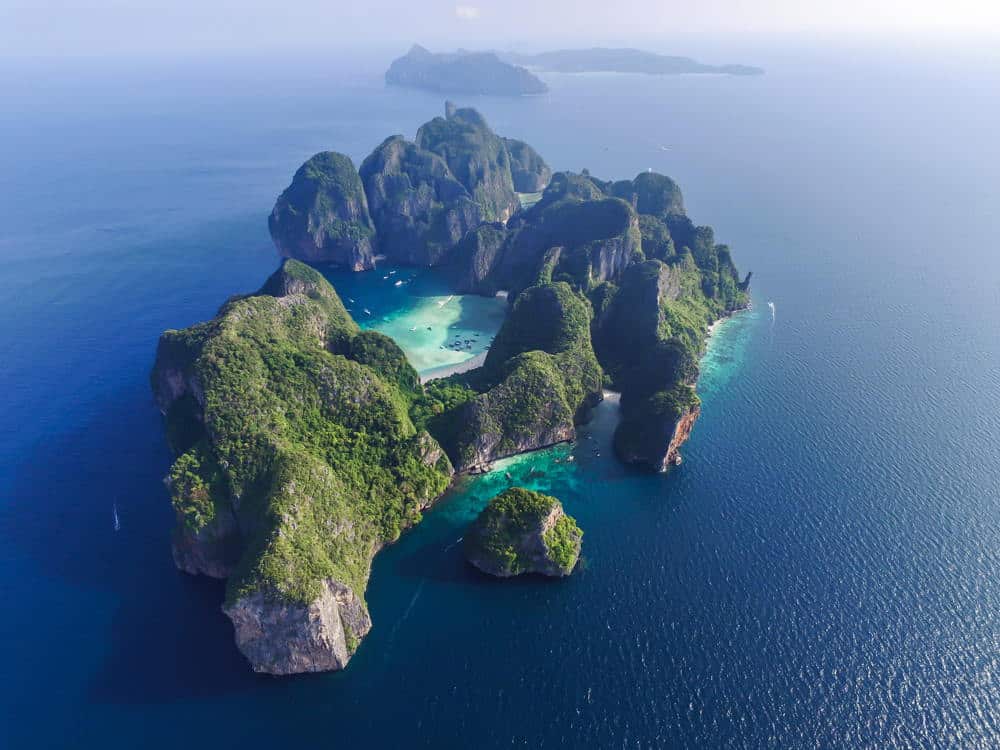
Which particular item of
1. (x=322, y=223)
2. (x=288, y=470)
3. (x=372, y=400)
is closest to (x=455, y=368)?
(x=372, y=400)

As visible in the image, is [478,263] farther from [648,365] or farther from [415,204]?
[648,365]

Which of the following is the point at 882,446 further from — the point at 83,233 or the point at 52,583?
the point at 83,233

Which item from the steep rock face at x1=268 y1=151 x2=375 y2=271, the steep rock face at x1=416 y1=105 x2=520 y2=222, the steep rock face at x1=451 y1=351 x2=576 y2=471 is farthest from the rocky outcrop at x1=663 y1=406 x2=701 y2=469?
the steep rock face at x1=416 y1=105 x2=520 y2=222

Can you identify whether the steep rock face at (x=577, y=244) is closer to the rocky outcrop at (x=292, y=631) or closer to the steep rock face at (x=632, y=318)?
the steep rock face at (x=632, y=318)

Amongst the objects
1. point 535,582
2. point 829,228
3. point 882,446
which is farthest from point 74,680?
point 829,228

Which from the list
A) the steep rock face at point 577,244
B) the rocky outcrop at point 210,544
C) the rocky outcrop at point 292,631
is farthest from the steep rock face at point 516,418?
the steep rock face at point 577,244
